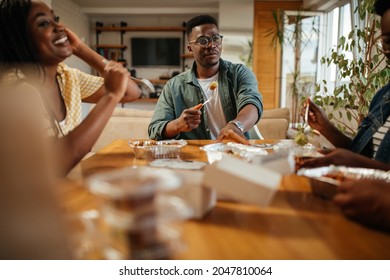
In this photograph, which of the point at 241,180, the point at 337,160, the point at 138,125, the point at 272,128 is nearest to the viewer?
the point at 241,180

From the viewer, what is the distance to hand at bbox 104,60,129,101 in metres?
0.67

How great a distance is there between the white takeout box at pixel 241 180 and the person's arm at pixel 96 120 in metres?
0.25

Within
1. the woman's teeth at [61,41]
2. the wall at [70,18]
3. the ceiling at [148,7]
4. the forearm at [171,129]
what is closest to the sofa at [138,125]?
the wall at [70,18]

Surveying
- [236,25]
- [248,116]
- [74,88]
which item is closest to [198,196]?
[74,88]

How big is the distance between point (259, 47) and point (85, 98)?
462 centimetres

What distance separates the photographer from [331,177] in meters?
0.68

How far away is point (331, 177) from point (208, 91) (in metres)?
1.13

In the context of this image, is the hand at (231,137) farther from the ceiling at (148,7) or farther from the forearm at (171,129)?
the ceiling at (148,7)

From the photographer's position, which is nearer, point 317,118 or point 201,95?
point 317,118

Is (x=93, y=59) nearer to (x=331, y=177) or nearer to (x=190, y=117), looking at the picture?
(x=331, y=177)

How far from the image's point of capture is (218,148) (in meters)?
1.08

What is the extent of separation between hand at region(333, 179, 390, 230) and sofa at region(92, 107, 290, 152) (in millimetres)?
1890

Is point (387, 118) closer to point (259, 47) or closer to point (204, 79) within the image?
point (204, 79)

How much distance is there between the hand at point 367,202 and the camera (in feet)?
1.67
